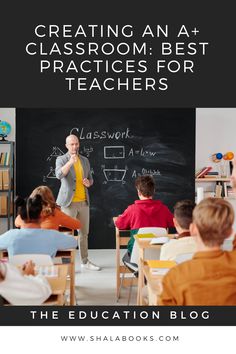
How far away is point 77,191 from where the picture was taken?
5965 millimetres

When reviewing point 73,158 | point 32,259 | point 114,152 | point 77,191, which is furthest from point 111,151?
point 32,259

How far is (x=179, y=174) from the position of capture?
7.26 meters

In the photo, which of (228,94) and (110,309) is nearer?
(110,309)

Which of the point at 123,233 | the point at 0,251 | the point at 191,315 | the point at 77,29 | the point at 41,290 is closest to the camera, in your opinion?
the point at 191,315

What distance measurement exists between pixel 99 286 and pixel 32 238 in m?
1.97

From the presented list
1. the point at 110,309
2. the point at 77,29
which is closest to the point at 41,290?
the point at 110,309

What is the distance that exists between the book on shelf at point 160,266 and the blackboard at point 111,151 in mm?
4176

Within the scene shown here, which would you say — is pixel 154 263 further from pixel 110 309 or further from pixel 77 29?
pixel 77 29

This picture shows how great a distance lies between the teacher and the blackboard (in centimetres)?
113

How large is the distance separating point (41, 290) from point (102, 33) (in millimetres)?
1480

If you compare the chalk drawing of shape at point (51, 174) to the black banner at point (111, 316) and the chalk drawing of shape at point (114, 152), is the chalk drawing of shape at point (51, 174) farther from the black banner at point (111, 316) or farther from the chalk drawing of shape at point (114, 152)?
the black banner at point (111, 316)

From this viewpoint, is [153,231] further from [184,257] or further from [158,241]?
[184,257]

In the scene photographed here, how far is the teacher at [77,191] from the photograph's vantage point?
585 centimetres

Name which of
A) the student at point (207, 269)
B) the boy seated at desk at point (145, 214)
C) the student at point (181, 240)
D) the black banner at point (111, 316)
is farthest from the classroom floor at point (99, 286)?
the student at point (207, 269)
